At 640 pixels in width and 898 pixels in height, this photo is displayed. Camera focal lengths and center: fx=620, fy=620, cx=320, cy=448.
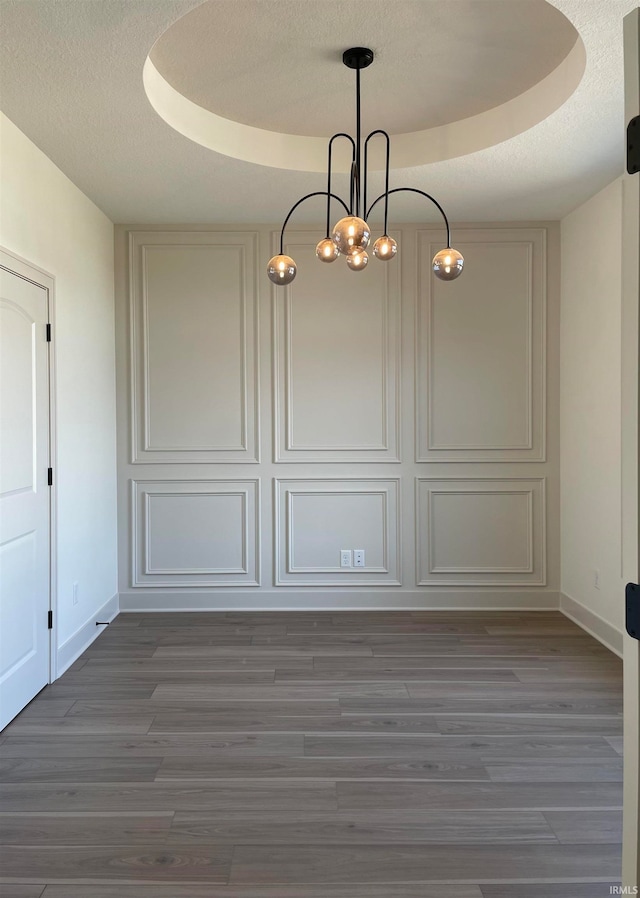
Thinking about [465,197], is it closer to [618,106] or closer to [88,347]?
[618,106]

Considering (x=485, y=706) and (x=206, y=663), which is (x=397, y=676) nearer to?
(x=485, y=706)

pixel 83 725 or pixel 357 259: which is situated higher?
pixel 357 259

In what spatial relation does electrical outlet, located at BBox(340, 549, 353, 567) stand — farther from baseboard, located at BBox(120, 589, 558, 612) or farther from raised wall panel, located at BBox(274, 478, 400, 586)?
baseboard, located at BBox(120, 589, 558, 612)

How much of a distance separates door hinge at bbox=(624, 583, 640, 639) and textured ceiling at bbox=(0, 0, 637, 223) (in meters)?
2.00

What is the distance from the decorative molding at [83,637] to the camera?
3.56m

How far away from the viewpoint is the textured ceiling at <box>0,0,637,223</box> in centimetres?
222

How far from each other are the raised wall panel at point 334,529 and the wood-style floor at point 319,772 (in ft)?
2.49

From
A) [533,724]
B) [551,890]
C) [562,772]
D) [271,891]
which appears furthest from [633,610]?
[533,724]

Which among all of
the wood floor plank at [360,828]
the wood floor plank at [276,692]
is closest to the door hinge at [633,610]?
the wood floor plank at [360,828]

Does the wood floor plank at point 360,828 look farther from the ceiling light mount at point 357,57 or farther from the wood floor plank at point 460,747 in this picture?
the ceiling light mount at point 357,57

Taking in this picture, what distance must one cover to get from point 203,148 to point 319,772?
3045mm

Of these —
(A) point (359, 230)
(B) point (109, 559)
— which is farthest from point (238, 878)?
(B) point (109, 559)

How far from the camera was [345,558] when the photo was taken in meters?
4.71

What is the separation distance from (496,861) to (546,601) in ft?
9.67
